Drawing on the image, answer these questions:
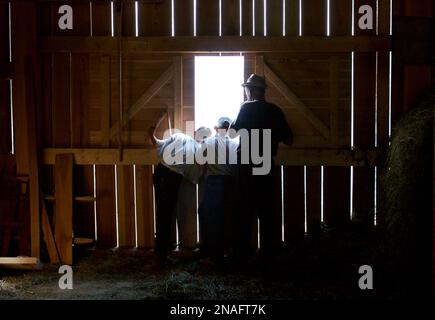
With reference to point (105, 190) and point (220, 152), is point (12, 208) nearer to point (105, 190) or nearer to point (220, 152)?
point (105, 190)

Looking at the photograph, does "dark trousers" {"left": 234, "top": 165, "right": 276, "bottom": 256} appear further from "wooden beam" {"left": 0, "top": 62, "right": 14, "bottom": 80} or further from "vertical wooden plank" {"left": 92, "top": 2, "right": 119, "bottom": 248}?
"wooden beam" {"left": 0, "top": 62, "right": 14, "bottom": 80}

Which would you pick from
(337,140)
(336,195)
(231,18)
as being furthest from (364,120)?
(231,18)

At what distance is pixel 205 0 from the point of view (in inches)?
309

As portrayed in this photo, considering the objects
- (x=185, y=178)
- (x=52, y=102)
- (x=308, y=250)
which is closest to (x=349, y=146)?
(x=308, y=250)

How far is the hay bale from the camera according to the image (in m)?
5.84

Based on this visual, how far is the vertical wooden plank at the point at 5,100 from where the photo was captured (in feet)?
25.8

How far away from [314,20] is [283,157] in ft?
6.78

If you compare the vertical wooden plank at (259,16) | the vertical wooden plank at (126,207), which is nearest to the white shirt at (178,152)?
the vertical wooden plank at (126,207)

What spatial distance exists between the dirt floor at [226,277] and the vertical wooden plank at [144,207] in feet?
0.79

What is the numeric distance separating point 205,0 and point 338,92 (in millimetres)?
2396

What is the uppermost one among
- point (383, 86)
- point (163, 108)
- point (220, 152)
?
point (383, 86)

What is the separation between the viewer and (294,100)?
7.80 meters

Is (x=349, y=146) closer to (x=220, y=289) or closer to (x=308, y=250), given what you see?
(x=308, y=250)

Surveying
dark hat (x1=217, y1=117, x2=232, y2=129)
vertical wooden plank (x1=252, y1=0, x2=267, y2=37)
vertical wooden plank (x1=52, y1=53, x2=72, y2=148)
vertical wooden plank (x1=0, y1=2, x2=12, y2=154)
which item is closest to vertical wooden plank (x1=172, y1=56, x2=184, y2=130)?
dark hat (x1=217, y1=117, x2=232, y2=129)
